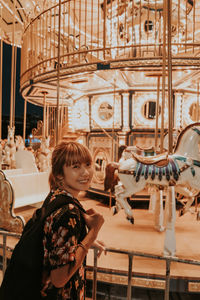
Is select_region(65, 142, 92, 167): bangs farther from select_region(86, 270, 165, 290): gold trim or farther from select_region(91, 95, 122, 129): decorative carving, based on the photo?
select_region(91, 95, 122, 129): decorative carving

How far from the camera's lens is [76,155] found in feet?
3.61

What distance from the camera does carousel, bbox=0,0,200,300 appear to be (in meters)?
2.71

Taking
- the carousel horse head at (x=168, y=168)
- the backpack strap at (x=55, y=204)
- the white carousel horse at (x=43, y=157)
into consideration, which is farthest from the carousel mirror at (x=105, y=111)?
the backpack strap at (x=55, y=204)

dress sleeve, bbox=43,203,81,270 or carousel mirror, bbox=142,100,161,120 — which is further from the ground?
carousel mirror, bbox=142,100,161,120

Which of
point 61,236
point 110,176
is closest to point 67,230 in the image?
point 61,236

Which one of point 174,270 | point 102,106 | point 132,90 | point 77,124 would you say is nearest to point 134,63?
point 132,90

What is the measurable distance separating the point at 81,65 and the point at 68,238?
351 cm

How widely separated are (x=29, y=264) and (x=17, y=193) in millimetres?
3610

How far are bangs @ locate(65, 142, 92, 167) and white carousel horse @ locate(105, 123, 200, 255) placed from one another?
1833 millimetres

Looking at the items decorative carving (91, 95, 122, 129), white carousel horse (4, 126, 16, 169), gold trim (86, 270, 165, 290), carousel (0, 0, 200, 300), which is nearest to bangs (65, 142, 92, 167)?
carousel (0, 0, 200, 300)

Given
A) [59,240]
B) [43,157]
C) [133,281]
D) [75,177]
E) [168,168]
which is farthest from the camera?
[43,157]

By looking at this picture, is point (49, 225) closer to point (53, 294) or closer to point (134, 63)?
point (53, 294)

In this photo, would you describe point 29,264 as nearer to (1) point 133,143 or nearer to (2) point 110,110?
(1) point 133,143

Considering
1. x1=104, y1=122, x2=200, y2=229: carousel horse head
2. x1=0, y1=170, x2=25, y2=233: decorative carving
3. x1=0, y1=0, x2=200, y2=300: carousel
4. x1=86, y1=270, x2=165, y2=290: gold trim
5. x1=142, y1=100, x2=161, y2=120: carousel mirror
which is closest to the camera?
x1=86, y1=270, x2=165, y2=290: gold trim
